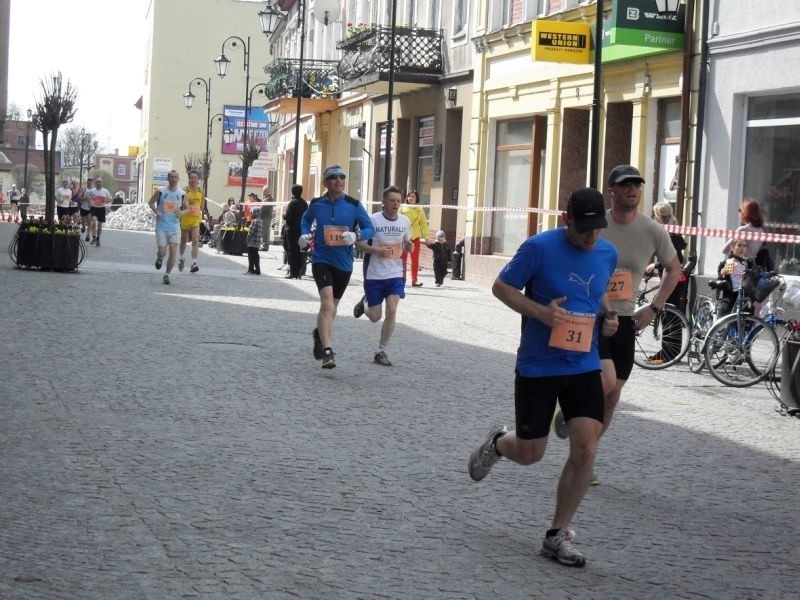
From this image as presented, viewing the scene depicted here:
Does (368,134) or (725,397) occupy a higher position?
(368,134)

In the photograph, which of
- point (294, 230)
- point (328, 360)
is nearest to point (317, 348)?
point (328, 360)

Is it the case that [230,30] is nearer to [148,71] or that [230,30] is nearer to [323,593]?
Result: [148,71]

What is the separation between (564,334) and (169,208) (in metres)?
17.9

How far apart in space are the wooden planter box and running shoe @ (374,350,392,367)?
12367mm

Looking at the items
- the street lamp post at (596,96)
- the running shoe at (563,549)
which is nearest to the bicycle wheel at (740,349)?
the street lamp post at (596,96)

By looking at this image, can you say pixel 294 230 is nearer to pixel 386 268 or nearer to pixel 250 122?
pixel 386 268

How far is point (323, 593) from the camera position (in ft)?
17.6

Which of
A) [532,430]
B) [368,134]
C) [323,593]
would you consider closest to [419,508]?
[532,430]

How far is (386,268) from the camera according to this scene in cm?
1386

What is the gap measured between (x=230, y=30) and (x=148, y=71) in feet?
21.2

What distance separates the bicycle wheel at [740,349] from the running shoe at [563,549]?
7.82 metres

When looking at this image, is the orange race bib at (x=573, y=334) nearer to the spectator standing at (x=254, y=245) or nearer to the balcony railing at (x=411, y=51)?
the spectator standing at (x=254, y=245)

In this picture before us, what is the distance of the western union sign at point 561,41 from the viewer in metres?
23.8

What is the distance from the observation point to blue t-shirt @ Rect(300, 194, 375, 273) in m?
13.2
